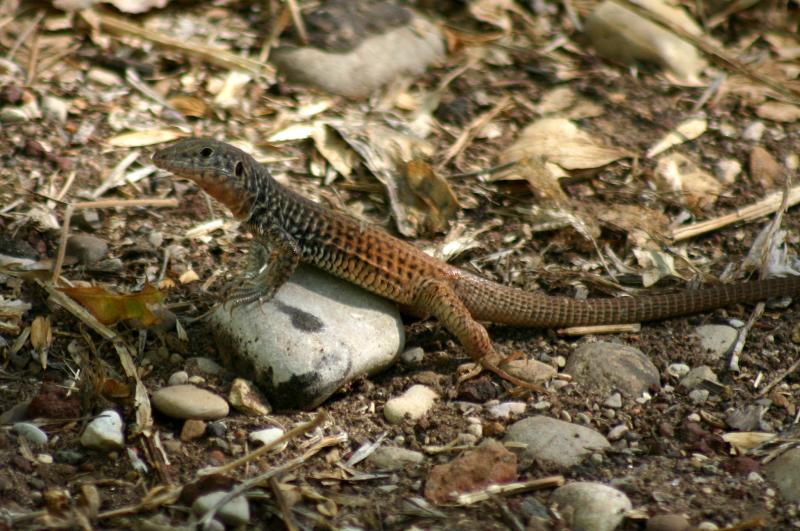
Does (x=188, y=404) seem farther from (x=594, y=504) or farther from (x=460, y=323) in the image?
(x=594, y=504)

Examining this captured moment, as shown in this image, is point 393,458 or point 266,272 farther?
point 266,272

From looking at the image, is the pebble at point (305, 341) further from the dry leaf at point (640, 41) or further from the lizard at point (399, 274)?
the dry leaf at point (640, 41)

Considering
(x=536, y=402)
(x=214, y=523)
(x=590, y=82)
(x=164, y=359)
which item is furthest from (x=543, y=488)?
(x=590, y=82)

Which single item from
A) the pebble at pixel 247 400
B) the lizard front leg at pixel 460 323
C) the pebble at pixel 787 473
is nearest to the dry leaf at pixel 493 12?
the lizard front leg at pixel 460 323

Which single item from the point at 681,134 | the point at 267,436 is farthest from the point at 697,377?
the point at 681,134

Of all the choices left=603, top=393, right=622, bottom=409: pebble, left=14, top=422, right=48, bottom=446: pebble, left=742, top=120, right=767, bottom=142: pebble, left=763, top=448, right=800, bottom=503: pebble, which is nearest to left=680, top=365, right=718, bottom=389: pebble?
left=603, top=393, right=622, bottom=409: pebble
